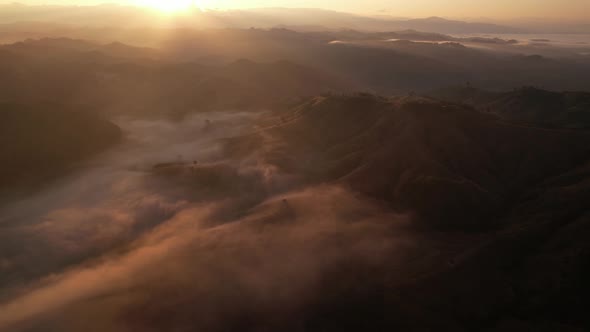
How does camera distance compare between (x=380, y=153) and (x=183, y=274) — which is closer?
(x=183, y=274)

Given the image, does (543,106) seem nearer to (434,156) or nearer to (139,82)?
(434,156)

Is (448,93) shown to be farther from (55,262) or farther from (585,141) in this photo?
(55,262)

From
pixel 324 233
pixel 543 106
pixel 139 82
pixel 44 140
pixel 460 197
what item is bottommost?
pixel 324 233

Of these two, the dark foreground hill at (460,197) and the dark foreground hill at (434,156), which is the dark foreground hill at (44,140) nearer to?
the dark foreground hill at (460,197)

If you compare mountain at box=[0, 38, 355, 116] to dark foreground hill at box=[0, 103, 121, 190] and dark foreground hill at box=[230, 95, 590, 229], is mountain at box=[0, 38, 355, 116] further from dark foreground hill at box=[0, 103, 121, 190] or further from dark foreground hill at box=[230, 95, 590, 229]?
dark foreground hill at box=[230, 95, 590, 229]

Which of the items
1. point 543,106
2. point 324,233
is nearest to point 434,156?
point 324,233

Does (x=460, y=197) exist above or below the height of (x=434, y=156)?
below

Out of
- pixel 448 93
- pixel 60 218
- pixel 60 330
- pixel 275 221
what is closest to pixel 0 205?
pixel 60 218
